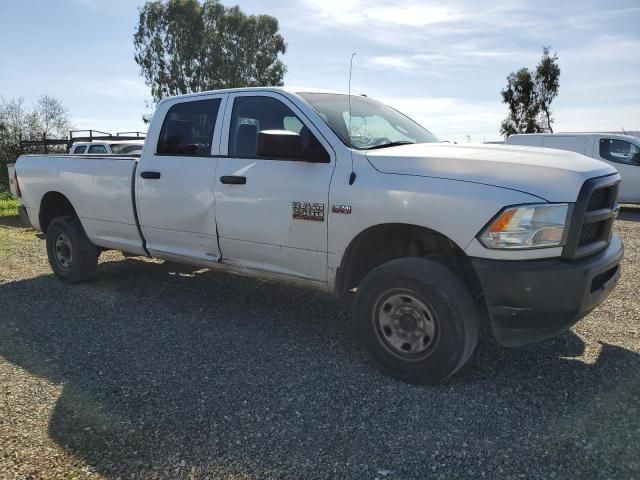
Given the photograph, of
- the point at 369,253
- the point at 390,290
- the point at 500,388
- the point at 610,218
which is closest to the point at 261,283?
the point at 369,253

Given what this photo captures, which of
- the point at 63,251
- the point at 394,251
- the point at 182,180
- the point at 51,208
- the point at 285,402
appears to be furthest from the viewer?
the point at 51,208

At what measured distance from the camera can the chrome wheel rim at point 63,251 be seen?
625 centimetres

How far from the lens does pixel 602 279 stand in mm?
3434

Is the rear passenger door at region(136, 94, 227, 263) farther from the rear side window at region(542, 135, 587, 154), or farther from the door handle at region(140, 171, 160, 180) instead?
the rear side window at region(542, 135, 587, 154)

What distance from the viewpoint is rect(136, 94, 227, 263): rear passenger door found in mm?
4668

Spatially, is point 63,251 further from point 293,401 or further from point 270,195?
point 293,401

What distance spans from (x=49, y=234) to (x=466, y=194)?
16.8 ft

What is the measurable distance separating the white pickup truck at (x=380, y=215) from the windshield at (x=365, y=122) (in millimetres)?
19

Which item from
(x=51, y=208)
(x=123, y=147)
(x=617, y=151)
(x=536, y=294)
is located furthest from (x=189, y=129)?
(x=617, y=151)

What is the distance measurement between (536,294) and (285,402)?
163 cm

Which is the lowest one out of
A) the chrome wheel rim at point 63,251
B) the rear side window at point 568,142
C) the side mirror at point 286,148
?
the chrome wheel rim at point 63,251

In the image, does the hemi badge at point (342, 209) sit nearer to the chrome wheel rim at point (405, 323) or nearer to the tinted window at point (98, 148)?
the chrome wheel rim at point (405, 323)

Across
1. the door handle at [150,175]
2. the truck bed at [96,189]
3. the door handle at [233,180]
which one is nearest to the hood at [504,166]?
the door handle at [233,180]

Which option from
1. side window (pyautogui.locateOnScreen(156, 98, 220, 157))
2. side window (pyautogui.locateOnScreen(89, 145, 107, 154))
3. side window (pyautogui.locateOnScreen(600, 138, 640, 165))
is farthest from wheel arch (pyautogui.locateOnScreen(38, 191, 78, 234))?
side window (pyautogui.locateOnScreen(600, 138, 640, 165))
